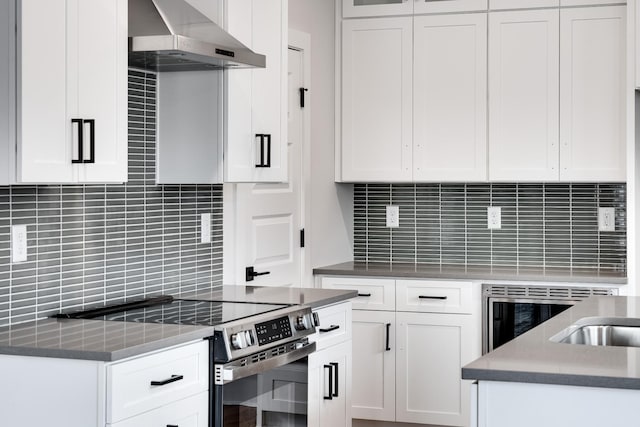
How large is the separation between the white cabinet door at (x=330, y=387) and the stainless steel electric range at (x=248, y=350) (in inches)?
4.6

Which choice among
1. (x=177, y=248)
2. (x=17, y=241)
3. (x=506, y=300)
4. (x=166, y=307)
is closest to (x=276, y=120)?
(x=177, y=248)

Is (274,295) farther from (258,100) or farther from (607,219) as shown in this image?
(607,219)

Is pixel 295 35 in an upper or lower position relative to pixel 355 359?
upper

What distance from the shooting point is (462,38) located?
16.6 feet

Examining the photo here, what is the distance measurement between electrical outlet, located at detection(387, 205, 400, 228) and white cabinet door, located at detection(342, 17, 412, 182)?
37cm

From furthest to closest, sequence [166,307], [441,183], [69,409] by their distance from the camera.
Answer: [441,183]
[166,307]
[69,409]

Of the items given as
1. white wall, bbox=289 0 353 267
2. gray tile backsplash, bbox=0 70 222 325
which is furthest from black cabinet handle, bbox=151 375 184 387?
white wall, bbox=289 0 353 267

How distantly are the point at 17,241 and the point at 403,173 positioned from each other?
2.73 metres

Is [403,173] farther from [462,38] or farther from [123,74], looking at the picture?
[123,74]

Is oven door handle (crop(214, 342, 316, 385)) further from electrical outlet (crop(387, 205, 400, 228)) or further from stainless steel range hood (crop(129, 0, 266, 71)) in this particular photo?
electrical outlet (crop(387, 205, 400, 228))

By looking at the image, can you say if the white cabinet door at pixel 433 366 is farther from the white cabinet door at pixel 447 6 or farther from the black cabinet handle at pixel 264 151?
the white cabinet door at pixel 447 6

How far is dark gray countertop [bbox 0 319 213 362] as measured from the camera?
8.07 ft

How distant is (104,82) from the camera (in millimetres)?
2830

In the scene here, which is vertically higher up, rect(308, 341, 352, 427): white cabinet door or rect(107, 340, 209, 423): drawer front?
rect(107, 340, 209, 423): drawer front
